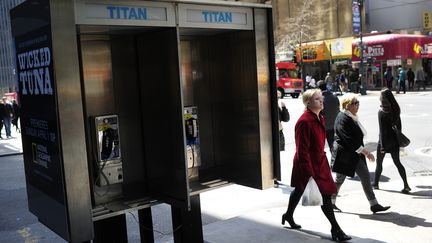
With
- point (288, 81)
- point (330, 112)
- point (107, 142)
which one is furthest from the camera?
point (288, 81)

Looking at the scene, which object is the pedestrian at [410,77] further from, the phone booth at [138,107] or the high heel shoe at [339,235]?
the phone booth at [138,107]

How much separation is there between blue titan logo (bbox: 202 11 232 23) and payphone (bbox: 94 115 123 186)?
47.7 inches

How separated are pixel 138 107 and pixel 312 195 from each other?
198 centimetres

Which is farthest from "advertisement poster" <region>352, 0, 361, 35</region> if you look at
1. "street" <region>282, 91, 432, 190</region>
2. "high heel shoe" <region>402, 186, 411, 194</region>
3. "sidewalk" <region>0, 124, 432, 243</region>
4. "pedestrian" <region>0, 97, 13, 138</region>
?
"high heel shoe" <region>402, 186, 411, 194</region>

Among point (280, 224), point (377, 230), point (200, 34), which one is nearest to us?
point (200, 34)

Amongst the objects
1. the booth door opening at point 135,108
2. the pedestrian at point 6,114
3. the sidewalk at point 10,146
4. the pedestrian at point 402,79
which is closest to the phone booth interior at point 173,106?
the booth door opening at point 135,108

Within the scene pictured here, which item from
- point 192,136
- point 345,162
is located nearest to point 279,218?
point 345,162

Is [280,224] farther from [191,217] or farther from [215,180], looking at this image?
[191,217]

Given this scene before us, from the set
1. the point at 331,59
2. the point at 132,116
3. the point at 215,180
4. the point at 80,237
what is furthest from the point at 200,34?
the point at 331,59

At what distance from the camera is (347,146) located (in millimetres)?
6012

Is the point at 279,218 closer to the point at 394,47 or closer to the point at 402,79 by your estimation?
the point at 402,79

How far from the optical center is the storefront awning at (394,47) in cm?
3141

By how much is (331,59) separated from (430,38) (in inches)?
278

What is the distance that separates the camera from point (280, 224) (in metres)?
5.97
